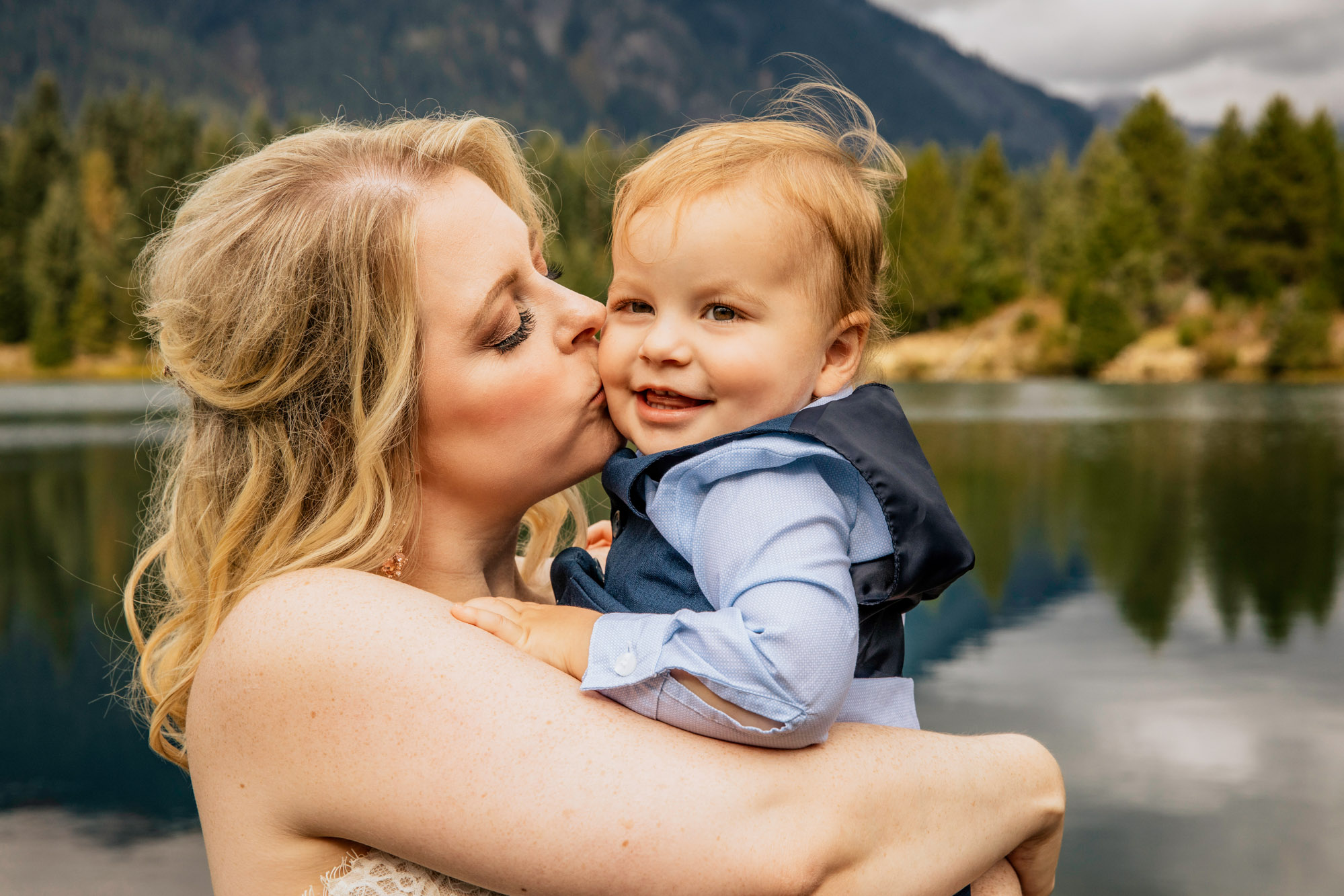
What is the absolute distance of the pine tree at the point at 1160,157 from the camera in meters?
42.4

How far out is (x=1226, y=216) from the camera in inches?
1463

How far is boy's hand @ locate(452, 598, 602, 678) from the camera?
130 centimetres

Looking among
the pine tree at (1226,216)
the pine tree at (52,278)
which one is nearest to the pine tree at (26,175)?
the pine tree at (52,278)

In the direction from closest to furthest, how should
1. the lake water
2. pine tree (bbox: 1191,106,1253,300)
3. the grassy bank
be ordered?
the lake water
the grassy bank
pine tree (bbox: 1191,106,1253,300)

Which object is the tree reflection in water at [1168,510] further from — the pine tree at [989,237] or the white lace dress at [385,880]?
the pine tree at [989,237]

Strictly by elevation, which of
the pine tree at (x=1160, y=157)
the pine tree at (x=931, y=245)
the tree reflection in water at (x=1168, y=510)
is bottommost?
the tree reflection in water at (x=1168, y=510)

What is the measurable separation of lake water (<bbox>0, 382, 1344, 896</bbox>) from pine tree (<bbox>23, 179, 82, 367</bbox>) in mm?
26699

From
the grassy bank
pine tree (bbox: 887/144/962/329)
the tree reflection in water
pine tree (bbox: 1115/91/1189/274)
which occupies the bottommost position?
the grassy bank

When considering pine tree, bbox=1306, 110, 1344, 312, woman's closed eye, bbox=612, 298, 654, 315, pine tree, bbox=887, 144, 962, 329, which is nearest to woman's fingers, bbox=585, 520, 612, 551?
woman's closed eye, bbox=612, 298, 654, 315

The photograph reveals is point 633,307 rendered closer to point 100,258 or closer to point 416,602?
point 416,602

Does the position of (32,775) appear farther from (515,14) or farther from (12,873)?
(515,14)

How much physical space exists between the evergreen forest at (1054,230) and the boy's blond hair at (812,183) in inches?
1035

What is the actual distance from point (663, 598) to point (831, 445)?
0.34 m

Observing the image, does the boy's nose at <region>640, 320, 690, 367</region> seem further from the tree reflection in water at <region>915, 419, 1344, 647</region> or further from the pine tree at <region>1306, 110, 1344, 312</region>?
the pine tree at <region>1306, 110, 1344, 312</region>
